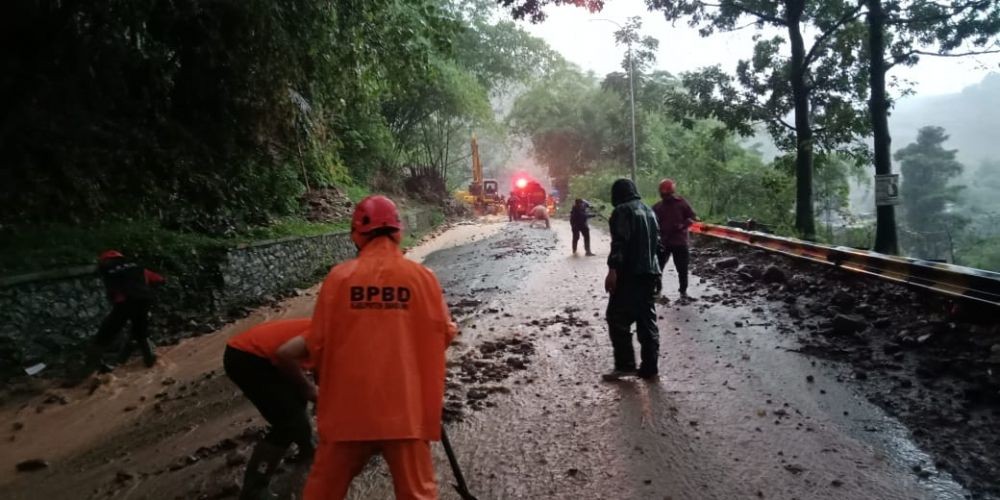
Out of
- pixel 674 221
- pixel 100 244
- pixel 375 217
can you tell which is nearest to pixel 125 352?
pixel 100 244

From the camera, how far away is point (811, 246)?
31.3ft

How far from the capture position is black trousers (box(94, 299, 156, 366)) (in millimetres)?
6816

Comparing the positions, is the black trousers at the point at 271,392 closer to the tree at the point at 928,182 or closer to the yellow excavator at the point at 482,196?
the yellow excavator at the point at 482,196

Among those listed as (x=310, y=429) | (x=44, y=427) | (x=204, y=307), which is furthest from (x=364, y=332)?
(x=204, y=307)

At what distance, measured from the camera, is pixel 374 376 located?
2.27 metres

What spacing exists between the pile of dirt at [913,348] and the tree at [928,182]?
104ft

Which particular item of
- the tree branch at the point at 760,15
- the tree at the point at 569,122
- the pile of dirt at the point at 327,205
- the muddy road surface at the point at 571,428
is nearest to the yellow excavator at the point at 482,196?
the tree at the point at 569,122

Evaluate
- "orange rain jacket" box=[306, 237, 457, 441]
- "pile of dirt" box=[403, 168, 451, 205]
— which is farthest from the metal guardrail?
"pile of dirt" box=[403, 168, 451, 205]

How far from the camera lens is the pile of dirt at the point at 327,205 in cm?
1697

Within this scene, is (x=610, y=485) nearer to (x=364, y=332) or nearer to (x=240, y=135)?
(x=364, y=332)

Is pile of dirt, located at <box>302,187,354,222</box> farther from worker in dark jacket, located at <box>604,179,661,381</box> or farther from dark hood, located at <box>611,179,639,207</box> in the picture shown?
worker in dark jacket, located at <box>604,179,661,381</box>

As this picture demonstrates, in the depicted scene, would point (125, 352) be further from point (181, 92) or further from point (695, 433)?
point (695, 433)

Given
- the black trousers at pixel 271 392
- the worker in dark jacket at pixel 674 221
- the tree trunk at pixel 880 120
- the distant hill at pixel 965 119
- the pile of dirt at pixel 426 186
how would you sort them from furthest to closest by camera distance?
the distant hill at pixel 965 119
the pile of dirt at pixel 426 186
the tree trunk at pixel 880 120
the worker in dark jacket at pixel 674 221
the black trousers at pixel 271 392

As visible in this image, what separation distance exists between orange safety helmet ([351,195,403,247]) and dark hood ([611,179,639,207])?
337cm
